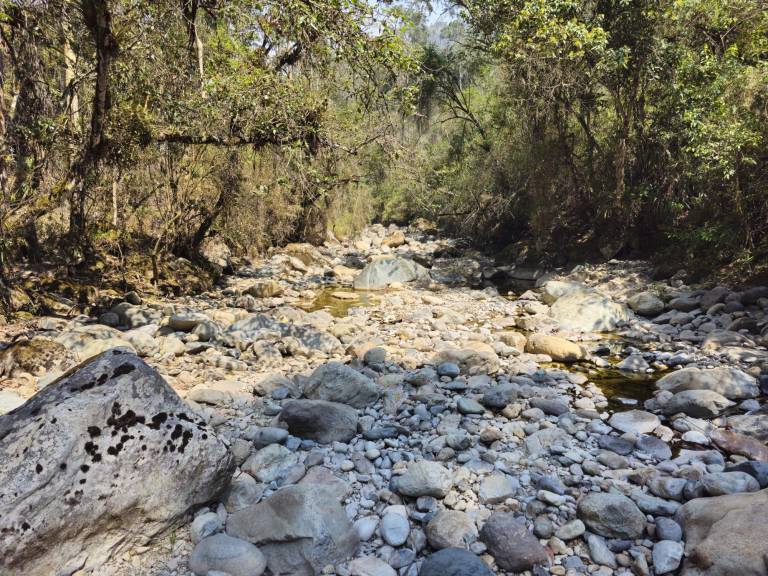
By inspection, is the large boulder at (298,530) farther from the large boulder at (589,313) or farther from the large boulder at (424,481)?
the large boulder at (589,313)

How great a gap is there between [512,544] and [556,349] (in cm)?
393

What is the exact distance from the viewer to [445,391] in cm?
490

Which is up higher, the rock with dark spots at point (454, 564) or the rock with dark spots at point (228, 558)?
the rock with dark spots at point (454, 564)

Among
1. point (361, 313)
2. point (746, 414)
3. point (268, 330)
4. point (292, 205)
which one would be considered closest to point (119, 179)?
point (268, 330)

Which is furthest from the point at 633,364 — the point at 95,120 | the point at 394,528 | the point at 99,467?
the point at 95,120

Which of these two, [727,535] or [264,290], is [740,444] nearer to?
[727,535]

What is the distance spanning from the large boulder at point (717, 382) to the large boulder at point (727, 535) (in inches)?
90.7

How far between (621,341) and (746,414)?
2.83 meters

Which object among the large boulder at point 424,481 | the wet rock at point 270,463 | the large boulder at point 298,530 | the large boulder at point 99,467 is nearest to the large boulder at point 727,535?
the large boulder at point 424,481

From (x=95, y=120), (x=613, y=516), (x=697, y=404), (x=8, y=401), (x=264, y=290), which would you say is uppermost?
(x=95, y=120)

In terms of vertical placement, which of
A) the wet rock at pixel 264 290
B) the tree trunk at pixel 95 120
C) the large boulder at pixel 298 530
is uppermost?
the tree trunk at pixel 95 120

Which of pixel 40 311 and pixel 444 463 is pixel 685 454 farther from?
pixel 40 311

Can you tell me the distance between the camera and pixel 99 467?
2.41m

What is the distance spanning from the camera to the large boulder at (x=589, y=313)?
7508 mm
